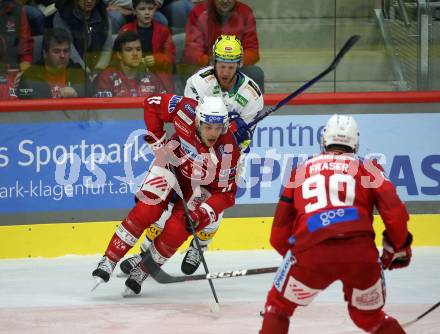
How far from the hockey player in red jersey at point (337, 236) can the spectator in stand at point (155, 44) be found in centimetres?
340

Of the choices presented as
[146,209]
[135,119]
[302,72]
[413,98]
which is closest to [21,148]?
[135,119]

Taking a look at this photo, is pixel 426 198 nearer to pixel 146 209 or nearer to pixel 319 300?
pixel 319 300

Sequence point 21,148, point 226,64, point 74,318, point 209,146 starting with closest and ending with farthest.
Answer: point 74,318, point 209,146, point 226,64, point 21,148

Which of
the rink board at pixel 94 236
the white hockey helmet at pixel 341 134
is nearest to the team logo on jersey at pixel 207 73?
the rink board at pixel 94 236

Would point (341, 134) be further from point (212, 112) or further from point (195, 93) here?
point (195, 93)

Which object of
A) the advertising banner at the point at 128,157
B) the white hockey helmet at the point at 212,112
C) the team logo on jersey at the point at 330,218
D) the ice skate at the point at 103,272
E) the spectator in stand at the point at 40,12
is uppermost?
the spectator in stand at the point at 40,12

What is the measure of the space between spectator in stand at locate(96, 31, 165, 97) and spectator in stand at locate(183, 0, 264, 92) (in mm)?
301

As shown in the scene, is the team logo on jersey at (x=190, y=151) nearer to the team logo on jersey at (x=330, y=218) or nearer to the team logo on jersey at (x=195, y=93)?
the team logo on jersey at (x=195, y=93)

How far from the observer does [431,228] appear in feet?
26.9

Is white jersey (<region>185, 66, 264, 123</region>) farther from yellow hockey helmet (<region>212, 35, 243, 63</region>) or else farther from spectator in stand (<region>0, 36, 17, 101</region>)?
spectator in stand (<region>0, 36, 17, 101</region>)

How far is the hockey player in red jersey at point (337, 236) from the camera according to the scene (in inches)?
184

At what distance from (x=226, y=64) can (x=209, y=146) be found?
0.69 metres

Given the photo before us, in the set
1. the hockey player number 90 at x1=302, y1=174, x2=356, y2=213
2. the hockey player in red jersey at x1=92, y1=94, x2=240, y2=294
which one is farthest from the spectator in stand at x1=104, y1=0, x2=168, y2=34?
the hockey player number 90 at x1=302, y1=174, x2=356, y2=213

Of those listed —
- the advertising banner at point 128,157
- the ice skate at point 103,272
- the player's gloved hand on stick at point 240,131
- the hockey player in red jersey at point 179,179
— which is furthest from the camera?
the advertising banner at point 128,157
